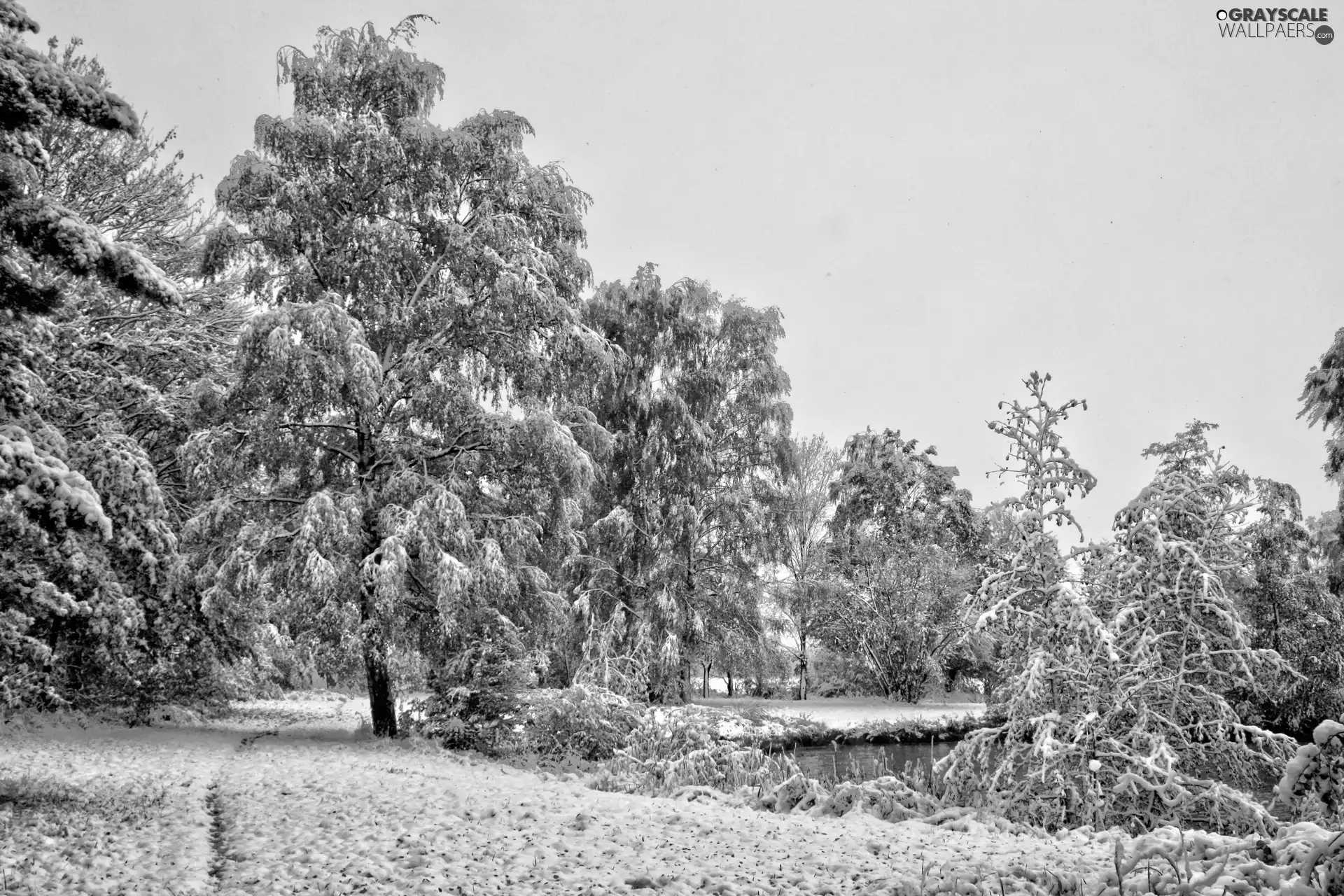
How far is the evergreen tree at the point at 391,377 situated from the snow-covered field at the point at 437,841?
296 cm

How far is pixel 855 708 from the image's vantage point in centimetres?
2239

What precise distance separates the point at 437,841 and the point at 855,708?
18.2 m

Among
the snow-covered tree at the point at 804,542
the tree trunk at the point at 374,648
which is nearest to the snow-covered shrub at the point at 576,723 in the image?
the tree trunk at the point at 374,648

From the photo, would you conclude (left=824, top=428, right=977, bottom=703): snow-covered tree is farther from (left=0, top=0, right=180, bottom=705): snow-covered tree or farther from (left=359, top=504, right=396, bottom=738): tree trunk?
(left=0, top=0, right=180, bottom=705): snow-covered tree

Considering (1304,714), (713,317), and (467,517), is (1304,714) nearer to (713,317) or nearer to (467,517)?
(713,317)

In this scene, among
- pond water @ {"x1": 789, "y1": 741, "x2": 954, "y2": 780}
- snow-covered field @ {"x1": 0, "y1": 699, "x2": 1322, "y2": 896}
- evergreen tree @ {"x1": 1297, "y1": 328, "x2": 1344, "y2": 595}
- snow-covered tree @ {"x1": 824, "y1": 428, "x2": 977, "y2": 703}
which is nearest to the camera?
snow-covered field @ {"x1": 0, "y1": 699, "x2": 1322, "y2": 896}

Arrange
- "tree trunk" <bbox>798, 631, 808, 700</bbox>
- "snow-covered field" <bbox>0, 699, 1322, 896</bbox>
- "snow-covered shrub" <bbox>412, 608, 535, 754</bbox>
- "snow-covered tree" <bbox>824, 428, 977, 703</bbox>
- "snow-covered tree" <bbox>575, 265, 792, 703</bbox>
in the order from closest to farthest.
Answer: "snow-covered field" <bbox>0, 699, 1322, 896</bbox>
"snow-covered shrub" <bbox>412, 608, 535, 754</bbox>
"snow-covered tree" <bbox>575, 265, 792, 703</bbox>
"snow-covered tree" <bbox>824, 428, 977, 703</bbox>
"tree trunk" <bbox>798, 631, 808, 700</bbox>

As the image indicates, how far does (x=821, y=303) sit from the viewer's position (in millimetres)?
77125

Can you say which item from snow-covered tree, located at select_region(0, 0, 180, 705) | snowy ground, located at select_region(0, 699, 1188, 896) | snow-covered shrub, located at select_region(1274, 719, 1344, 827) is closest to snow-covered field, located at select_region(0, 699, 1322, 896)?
snowy ground, located at select_region(0, 699, 1188, 896)

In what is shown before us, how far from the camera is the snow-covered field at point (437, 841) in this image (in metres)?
4.87

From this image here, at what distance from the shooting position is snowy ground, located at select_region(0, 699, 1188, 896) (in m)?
4.88

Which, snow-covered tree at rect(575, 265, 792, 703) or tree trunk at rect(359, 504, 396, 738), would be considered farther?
snow-covered tree at rect(575, 265, 792, 703)

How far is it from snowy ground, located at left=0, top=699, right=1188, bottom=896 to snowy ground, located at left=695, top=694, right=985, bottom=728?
12009 millimetres

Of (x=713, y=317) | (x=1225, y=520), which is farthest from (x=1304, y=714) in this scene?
(x=713, y=317)
